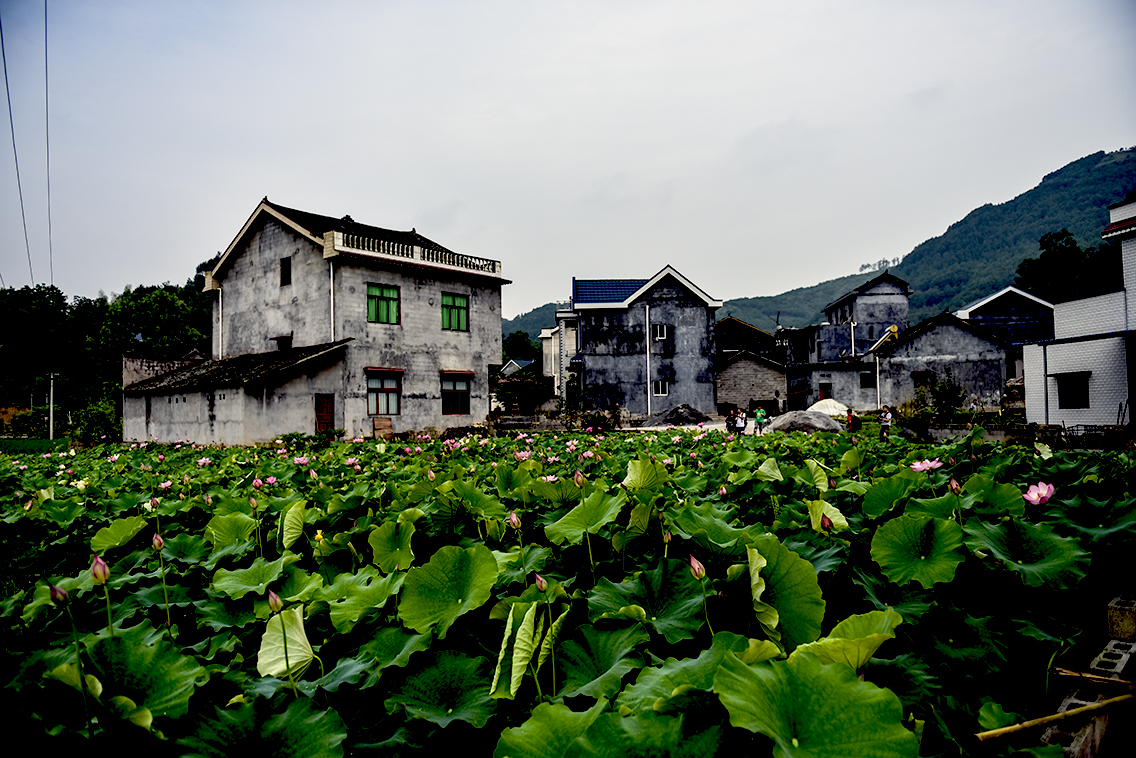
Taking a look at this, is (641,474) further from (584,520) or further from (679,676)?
(679,676)

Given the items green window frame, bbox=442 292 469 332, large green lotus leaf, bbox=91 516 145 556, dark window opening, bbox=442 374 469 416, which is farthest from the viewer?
green window frame, bbox=442 292 469 332

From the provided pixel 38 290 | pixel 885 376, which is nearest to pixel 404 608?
pixel 885 376

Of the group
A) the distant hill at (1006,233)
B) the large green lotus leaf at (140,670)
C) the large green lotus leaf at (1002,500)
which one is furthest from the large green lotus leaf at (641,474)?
the distant hill at (1006,233)

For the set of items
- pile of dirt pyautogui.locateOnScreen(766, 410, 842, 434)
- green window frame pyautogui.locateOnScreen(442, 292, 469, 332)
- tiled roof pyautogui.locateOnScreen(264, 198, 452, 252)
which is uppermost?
tiled roof pyautogui.locateOnScreen(264, 198, 452, 252)

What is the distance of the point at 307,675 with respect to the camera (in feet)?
3.84

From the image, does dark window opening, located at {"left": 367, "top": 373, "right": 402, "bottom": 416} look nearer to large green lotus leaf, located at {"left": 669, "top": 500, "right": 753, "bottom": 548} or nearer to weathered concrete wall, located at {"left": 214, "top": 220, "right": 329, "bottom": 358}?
weathered concrete wall, located at {"left": 214, "top": 220, "right": 329, "bottom": 358}

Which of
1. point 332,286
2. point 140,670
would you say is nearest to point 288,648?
point 140,670

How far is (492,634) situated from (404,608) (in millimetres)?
188

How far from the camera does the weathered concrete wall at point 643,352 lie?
2969 centimetres

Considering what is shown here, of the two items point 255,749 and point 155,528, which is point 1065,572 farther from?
point 155,528

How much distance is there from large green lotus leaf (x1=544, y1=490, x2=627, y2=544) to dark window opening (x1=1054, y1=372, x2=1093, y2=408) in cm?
1902

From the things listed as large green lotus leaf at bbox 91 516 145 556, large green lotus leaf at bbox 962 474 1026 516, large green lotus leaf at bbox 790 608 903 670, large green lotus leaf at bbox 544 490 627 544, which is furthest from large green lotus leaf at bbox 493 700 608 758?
large green lotus leaf at bbox 91 516 145 556

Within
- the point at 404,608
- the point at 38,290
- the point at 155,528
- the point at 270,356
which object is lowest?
the point at 155,528

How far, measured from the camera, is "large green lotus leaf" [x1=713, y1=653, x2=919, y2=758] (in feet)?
2.05
